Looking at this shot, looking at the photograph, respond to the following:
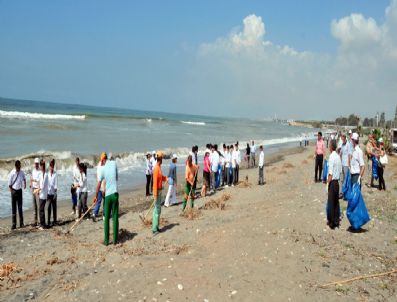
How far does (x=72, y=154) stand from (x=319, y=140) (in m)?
16.9

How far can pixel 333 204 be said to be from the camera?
30.1 feet

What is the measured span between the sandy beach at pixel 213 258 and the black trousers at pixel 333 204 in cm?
20

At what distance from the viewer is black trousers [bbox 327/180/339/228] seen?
361 inches

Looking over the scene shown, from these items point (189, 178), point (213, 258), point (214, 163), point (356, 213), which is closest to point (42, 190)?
point (189, 178)

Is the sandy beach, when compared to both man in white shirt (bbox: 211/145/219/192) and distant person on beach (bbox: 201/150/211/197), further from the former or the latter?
man in white shirt (bbox: 211/145/219/192)

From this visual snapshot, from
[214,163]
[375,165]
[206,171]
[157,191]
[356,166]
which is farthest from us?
[214,163]

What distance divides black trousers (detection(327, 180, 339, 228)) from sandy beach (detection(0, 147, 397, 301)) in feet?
0.65

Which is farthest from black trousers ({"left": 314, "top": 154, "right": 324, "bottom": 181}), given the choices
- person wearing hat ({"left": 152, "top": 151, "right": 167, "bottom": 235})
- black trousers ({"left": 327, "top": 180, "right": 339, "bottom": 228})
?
person wearing hat ({"left": 152, "top": 151, "right": 167, "bottom": 235})

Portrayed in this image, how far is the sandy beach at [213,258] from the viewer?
641cm

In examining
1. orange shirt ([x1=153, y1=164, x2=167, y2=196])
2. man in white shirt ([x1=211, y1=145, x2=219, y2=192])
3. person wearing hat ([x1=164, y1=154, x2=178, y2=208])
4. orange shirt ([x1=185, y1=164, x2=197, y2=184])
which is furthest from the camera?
man in white shirt ([x1=211, y1=145, x2=219, y2=192])

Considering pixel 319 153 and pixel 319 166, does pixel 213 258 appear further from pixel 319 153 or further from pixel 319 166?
pixel 319 166

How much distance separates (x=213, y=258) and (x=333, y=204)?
11.0ft

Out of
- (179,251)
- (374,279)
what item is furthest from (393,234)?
(179,251)

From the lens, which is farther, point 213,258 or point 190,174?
point 190,174
